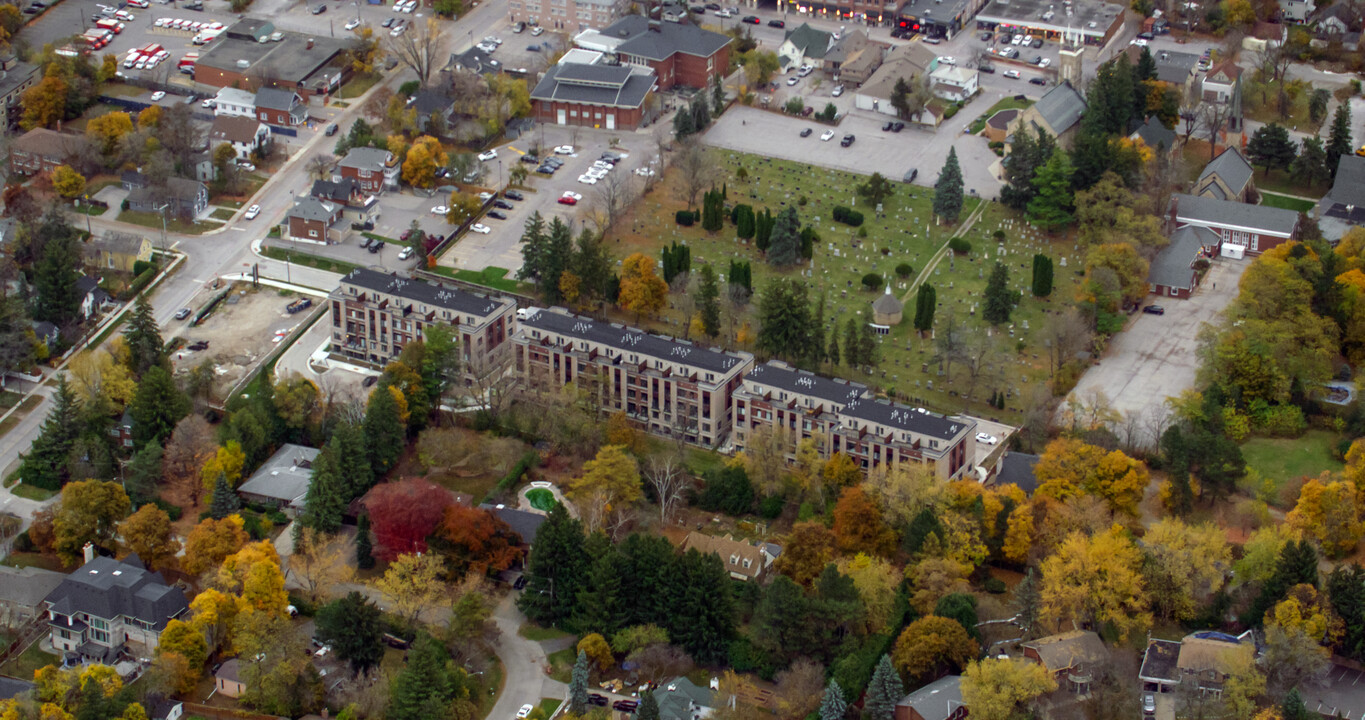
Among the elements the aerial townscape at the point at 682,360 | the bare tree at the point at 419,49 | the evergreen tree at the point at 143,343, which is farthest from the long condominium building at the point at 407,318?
the bare tree at the point at 419,49

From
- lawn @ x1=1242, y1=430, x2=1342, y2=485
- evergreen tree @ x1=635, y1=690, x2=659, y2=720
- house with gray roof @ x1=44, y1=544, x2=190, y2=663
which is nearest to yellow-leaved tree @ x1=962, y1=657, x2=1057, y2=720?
evergreen tree @ x1=635, y1=690, x2=659, y2=720

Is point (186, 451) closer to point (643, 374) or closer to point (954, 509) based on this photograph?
point (643, 374)

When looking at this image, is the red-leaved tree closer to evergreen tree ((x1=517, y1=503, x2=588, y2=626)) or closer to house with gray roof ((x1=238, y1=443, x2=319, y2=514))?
house with gray roof ((x1=238, y1=443, x2=319, y2=514))

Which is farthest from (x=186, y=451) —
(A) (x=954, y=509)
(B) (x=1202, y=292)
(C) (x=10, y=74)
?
(B) (x=1202, y=292)

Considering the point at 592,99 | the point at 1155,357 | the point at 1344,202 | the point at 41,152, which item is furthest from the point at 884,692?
the point at 41,152

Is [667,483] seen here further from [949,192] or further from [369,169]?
[369,169]

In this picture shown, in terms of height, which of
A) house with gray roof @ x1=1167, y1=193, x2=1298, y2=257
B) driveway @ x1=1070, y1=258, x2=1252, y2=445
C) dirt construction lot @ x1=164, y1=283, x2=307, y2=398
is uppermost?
house with gray roof @ x1=1167, y1=193, x2=1298, y2=257
